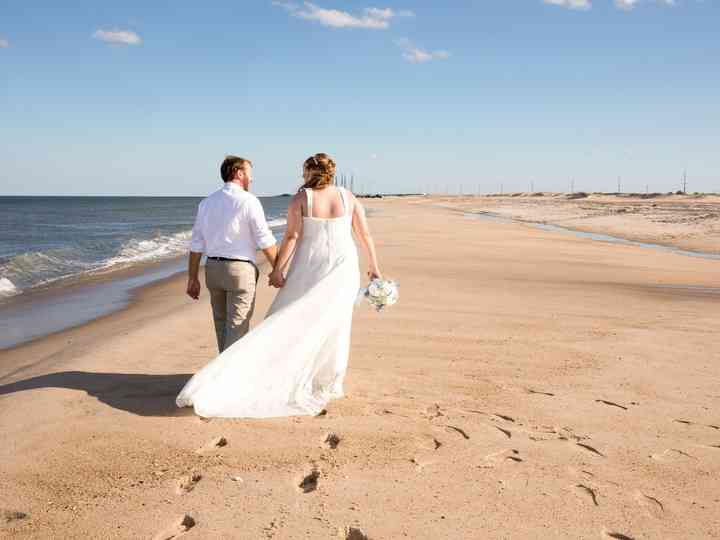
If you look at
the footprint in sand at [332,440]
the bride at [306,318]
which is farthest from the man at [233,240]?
the footprint in sand at [332,440]

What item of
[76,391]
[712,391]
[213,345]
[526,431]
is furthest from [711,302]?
[76,391]

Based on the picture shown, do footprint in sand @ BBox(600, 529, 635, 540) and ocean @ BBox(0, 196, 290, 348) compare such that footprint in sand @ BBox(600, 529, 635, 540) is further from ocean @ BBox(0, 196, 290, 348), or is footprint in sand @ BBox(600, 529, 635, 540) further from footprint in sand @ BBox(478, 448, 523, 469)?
ocean @ BBox(0, 196, 290, 348)

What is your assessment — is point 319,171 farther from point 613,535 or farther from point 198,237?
point 613,535

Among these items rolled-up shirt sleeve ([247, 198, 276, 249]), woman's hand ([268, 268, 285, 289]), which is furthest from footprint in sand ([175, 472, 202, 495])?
rolled-up shirt sleeve ([247, 198, 276, 249])

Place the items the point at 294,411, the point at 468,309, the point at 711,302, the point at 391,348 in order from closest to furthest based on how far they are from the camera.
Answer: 1. the point at 294,411
2. the point at 391,348
3. the point at 468,309
4. the point at 711,302

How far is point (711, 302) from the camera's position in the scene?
33.9ft

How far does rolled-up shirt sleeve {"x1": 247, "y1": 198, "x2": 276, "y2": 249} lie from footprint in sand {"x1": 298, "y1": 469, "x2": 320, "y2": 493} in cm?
185

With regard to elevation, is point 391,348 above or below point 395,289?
below

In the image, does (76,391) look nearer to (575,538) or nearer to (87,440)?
(87,440)

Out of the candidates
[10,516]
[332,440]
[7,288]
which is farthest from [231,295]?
[7,288]

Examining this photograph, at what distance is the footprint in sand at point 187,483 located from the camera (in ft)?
12.2

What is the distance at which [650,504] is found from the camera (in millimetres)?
3596

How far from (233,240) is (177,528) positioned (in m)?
2.31

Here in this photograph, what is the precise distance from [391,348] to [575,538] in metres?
4.08
